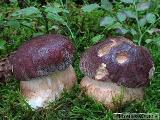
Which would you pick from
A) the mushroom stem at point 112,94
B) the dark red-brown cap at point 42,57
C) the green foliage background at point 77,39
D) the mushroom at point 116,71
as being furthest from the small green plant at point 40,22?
the mushroom stem at point 112,94

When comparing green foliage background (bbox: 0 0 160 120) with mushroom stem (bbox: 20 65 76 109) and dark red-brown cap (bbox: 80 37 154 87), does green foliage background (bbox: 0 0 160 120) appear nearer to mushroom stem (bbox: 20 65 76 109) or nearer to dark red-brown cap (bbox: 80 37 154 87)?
mushroom stem (bbox: 20 65 76 109)

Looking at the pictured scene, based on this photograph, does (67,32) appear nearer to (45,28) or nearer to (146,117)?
(45,28)

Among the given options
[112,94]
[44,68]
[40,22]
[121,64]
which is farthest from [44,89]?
[40,22]

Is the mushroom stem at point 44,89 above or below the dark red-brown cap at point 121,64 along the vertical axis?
below

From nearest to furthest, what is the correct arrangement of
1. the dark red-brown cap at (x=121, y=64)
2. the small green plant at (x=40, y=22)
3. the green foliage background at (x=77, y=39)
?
the dark red-brown cap at (x=121, y=64), the green foliage background at (x=77, y=39), the small green plant at (x=40, y=22)

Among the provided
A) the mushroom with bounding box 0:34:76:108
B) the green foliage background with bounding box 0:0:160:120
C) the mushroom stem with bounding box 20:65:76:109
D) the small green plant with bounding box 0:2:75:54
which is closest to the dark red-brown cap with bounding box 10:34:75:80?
the mushroom with bounding box 0:34:76:108

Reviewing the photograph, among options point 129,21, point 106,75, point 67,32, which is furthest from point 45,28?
point 106,75

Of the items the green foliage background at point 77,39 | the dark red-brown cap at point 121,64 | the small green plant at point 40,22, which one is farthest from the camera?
the small green plant at point 40,22

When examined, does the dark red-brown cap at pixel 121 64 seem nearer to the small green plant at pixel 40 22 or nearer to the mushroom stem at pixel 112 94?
the mushroom stem at pixel 112 94
